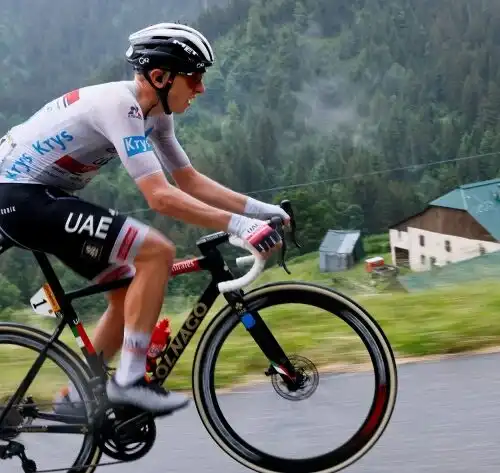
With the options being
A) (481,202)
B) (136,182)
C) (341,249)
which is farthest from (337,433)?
(341,249)

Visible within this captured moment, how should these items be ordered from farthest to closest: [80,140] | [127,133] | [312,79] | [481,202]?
1. [312,79]
2. [481,202]
3. [80,140]
4. [127,133]

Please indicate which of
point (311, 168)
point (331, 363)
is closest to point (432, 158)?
point (311, 168)

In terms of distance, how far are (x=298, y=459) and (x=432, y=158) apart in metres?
62.4

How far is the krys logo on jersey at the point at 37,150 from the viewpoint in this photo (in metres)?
3.13

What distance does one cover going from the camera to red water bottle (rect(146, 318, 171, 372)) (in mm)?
3326

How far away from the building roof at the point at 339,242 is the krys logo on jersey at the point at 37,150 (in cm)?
1197

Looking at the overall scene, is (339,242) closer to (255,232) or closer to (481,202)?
(481,202)

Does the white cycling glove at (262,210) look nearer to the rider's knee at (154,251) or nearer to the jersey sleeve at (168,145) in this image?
the jersey sleeve at (168,145)

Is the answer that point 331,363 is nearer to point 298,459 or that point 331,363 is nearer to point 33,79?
point 298,459

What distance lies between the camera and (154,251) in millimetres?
3129

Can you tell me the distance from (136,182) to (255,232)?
16.6 inches

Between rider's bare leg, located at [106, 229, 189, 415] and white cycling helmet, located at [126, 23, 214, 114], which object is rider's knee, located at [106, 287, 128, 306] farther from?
white cycling helmet, located at [126, 23, 214, 114]

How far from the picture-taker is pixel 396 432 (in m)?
3.77

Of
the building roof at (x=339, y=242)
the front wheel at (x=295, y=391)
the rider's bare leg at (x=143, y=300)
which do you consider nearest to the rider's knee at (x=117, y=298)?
the rider's bare leg at (x=143, y=300)
